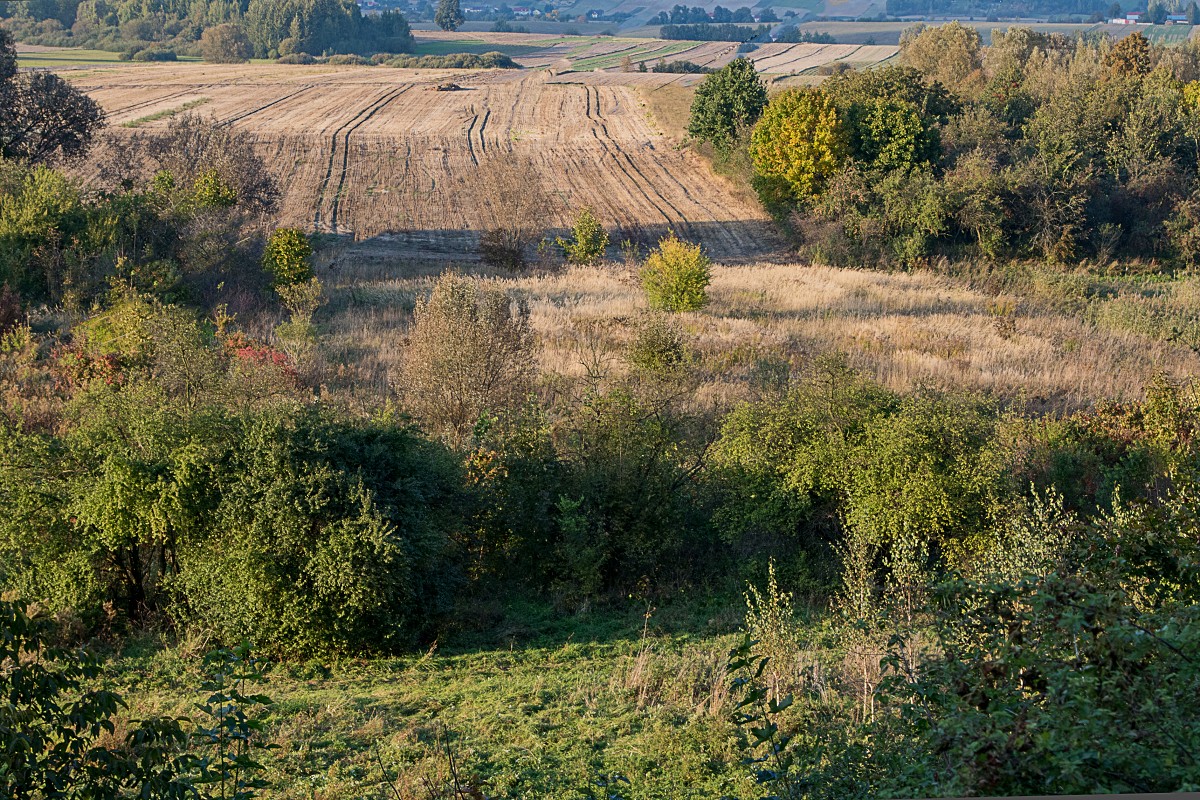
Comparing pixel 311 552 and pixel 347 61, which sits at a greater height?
pixel 347 61

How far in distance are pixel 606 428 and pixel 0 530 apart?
6.65m

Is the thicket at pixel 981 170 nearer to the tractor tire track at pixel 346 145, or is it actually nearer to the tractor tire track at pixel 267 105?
the tractor tire track at pixel 346 145

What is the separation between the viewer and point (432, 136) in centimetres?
5331

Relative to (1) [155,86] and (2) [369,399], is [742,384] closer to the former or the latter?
(2) [369,399]

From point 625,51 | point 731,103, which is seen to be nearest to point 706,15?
point 625,51

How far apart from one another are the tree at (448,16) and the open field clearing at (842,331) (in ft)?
209

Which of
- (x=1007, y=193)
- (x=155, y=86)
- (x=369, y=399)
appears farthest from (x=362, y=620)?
(x=155, y=86)

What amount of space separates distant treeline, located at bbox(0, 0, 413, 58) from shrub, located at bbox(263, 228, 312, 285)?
40.1 metres

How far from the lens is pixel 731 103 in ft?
156

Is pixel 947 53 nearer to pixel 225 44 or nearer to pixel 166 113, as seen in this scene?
pixel 166 113

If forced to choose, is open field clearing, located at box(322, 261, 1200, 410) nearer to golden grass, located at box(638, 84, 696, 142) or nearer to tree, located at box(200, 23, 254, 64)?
golden grass, located at box(638, 84, 696, 142)

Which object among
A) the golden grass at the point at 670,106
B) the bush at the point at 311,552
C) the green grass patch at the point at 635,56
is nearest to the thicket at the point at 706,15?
the green grass patch at the point at 635,56

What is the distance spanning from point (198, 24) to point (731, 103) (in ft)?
132

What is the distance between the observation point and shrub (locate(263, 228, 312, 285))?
24.6m
